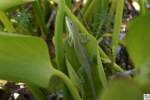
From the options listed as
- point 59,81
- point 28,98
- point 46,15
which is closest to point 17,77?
point 59,81

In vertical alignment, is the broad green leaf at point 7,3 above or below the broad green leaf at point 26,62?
above

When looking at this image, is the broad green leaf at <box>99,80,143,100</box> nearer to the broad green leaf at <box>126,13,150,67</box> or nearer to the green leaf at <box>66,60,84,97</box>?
the broad green leaf at <box>126,13,150,67</box>

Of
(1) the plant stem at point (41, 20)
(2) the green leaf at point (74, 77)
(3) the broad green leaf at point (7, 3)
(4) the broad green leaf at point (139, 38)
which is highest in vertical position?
(3) the broad green leaf at point (7, 3)

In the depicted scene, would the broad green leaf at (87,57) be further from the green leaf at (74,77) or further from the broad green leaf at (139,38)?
the broad green leaf at (139,38)

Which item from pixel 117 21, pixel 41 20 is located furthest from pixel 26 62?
pixel 41 20

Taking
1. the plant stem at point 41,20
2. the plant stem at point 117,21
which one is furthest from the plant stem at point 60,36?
the plant stem at point 41,20

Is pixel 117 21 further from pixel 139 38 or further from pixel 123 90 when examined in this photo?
pixel 123 90

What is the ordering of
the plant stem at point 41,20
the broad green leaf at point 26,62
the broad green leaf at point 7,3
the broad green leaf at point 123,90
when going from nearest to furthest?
1. the broad green leaf at point 123,90
2. the broad green leaf at point 26,62
3. the broad green leaf at point 7,3
4. the plant stem at point 41,20
